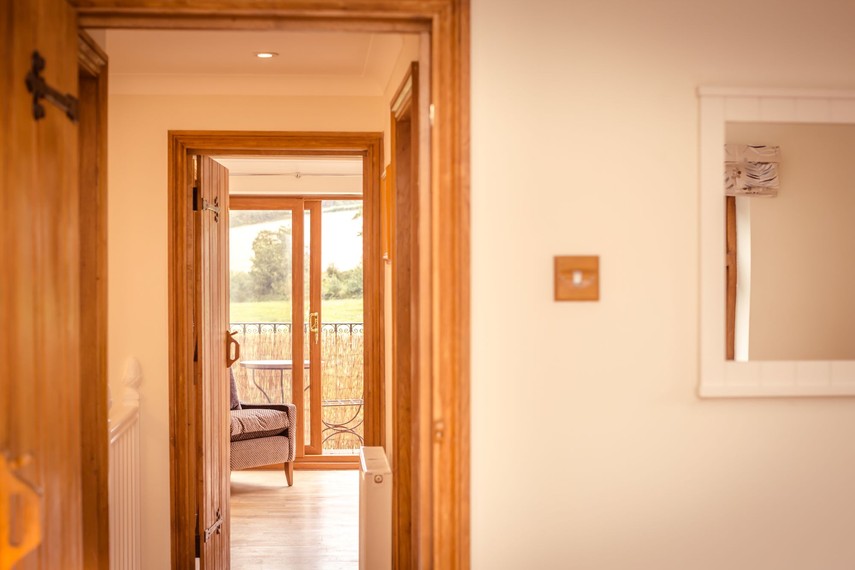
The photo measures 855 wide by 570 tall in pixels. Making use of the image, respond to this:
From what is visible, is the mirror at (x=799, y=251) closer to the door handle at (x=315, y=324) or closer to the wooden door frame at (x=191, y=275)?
the wooden door frame at (x=191, y=275)

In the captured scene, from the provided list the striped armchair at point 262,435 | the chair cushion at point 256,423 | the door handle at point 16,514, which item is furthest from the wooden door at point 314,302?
the door handle at point 16,514

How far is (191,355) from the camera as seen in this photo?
162 inches

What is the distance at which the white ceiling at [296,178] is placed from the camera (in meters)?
6.54

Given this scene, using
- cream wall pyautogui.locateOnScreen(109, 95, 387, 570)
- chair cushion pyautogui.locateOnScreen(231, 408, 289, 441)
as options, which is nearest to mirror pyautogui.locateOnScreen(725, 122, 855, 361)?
cream wall pyautogui.locateOnScreen(109, 95, 387, 570)

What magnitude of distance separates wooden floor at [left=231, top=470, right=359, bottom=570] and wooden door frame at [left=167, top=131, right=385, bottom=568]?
837 mm

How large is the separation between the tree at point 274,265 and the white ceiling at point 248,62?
2.75m

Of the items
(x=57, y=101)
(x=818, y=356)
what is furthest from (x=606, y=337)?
(x=57, y=101)

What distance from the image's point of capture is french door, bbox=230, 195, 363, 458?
22.2 ft

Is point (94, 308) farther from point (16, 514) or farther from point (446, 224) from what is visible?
point (446, 224)

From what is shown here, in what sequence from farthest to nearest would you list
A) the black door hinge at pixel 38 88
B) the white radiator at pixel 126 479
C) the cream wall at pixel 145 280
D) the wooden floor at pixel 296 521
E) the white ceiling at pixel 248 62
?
the wooden floor at pixel 296 521 → the cream wall at pixel 145 280 → the white ceiling at pixel 248 62 → the white radiator at pixel 126 479 → the black door hinge at pixel 38 88

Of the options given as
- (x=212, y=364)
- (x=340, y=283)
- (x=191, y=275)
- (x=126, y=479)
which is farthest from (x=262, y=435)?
(x=126, y=479)

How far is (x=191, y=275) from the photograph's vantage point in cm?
413

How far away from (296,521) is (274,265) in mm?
2198

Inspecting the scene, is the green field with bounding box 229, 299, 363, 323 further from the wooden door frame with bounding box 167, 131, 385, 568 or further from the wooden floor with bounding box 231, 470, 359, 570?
the wooden door frame with bounding box 167, 131, 385, 568
